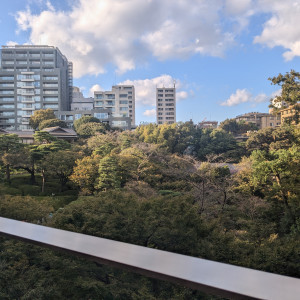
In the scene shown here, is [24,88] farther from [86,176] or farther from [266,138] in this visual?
[266,138]

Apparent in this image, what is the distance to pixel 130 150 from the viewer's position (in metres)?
12.7

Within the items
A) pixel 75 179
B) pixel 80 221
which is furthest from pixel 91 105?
pixel 80 221

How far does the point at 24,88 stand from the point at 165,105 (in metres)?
24.1

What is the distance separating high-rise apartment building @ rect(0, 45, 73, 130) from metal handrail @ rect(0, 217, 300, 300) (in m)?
33.1

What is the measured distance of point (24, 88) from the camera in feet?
105

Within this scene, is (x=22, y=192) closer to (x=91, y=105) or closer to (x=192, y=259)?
(x=192, y=259)

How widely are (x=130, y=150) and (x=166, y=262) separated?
477 inches

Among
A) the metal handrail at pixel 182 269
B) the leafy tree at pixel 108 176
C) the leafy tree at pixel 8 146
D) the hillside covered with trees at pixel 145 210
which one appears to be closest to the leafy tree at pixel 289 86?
the hillside covered with trees at pixel 145 210

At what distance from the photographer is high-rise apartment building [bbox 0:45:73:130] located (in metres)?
31.7

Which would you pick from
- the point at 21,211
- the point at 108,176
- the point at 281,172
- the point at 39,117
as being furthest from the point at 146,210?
the point at 39,117

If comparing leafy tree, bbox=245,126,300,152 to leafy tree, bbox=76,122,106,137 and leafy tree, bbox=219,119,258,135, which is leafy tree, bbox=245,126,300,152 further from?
leafy tree, bbox=219,119,258,135

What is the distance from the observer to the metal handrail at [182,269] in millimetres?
550

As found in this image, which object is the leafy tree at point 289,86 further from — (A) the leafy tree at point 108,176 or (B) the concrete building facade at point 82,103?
(B) the concrete building facade at point 82,103

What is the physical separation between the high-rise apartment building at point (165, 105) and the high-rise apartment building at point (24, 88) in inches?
746
